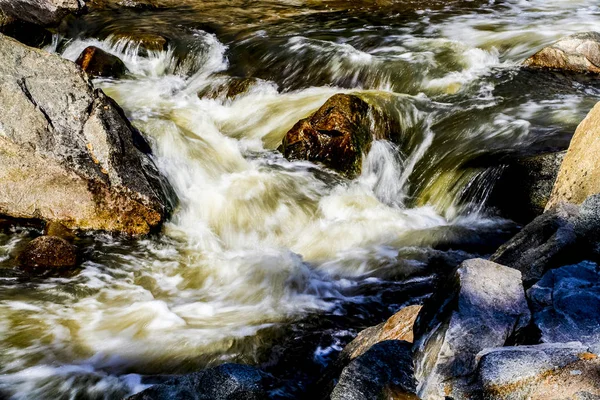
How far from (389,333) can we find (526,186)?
3.86 m

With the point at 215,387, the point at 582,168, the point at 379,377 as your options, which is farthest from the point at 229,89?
the point at 379,377

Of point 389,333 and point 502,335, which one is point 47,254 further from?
point 502,335

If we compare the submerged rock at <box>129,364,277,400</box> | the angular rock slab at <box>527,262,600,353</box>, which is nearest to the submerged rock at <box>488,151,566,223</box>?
the angular rock slab at <box>527,262,600,353</box>

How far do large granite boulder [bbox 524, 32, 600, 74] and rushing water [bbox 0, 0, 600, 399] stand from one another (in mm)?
400

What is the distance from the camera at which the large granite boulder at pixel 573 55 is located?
973 cm

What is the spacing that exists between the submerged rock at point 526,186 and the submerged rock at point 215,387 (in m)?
4.57

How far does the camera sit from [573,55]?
982cm

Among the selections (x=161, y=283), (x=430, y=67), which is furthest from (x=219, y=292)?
(x=430, y=67)

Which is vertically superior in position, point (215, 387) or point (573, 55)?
point (573, 55)

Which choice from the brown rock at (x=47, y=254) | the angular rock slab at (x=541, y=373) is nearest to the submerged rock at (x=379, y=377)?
the angular rock slab at (x=541, y=373)

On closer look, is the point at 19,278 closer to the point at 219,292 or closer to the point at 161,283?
the point at 161,283

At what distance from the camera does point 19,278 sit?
552 cm

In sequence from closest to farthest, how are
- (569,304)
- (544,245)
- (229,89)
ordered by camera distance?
(569,304)
(544,245)
(229,89)

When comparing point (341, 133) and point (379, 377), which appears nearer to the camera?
point (379, 377)
